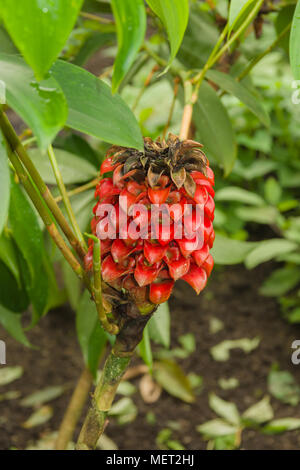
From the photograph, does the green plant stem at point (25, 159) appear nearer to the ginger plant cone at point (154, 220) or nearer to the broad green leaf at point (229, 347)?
the ginger plant cone at point (154, 220)

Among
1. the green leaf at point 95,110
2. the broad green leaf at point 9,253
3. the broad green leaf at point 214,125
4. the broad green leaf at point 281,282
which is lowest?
the broad green leaf at point 281,282

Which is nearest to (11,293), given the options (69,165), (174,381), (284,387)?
(69,165)

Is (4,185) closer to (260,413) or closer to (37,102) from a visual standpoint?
(37,102)

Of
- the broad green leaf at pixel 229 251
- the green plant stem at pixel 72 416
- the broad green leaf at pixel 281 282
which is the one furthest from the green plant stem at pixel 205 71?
the broad green leaf at pixel 281 282

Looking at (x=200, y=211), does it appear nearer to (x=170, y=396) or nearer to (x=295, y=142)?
(x=170, y=396)

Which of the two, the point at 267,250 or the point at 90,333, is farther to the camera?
the point at 267,250

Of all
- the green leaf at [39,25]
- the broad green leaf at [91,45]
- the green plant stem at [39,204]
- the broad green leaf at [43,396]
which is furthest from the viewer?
the broad green leaf at [43,396]

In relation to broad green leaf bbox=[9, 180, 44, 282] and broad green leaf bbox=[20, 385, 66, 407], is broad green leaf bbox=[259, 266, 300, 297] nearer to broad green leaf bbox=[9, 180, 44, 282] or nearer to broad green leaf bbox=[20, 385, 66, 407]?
broad green leaf bbox=[20, 385, 66, 407]
